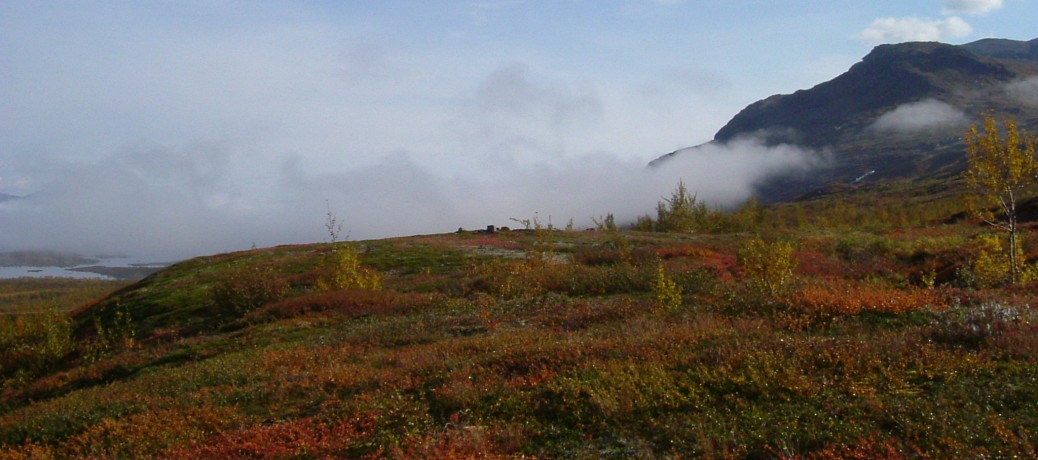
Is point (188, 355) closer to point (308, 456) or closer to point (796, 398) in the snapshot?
point (308, 456)

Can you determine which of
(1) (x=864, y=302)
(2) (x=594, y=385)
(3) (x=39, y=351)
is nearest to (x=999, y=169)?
(1) (x=864, y=302)

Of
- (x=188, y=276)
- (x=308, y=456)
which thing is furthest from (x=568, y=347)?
(x=188, y=276)

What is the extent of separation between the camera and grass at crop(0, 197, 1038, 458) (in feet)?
26.3

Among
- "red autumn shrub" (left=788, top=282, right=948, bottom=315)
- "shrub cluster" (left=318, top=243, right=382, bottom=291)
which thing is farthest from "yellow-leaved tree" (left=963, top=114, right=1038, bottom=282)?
"shrub cluster" (left=318, top=243, right=382, bottom=291)

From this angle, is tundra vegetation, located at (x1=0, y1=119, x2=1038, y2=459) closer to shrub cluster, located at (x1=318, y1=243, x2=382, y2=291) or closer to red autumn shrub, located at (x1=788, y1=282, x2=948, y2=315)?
red autumn shrub, located at (x1=788, y1=282, x2=948, y2=315)

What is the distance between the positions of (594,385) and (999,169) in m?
19.6

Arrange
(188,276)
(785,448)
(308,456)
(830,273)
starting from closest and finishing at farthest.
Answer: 1. (785,448)
2. (308,456)
3. (830,273)
4. (188,276)

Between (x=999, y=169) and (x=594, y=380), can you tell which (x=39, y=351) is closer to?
(x=594, y=380)

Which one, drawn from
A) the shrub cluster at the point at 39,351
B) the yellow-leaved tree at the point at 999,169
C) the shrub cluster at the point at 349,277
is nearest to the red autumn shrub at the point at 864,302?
the yellow-leaved tree at the point at 999,169

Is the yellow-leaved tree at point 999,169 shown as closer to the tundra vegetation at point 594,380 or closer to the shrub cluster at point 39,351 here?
the tundra vegetation at point 594,380

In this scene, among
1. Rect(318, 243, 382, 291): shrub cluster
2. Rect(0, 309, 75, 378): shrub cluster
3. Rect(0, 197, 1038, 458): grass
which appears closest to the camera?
Rect(0, 197, 1038, 458): grass

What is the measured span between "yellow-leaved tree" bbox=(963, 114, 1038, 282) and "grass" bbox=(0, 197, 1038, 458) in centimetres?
462

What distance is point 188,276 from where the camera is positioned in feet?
146

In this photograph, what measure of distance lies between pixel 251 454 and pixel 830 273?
2350cm
